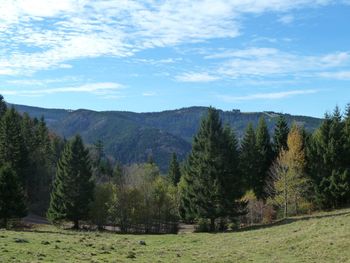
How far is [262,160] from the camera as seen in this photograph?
63844 mm

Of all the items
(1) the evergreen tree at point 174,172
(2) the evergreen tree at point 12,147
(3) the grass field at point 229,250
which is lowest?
(3) the grass field at point 229,250

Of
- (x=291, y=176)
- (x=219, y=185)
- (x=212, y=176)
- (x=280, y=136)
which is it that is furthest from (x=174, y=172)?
(x=219, y=185)

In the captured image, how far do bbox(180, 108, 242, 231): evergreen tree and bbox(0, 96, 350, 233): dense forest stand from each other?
117mm

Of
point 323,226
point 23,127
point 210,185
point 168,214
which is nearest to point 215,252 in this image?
point 323,226

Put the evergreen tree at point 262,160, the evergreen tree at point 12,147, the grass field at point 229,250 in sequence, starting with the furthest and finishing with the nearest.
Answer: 1. the evergreen tree at point 12,147
2. the evergreen tree at point 262,160
3. the grass field at point 229,250

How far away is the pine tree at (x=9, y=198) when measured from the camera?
49.3 metres

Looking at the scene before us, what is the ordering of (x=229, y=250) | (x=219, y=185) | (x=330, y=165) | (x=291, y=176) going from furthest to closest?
(x=330, y=165), (x=291, y=176), (x=219, y=185), (x=229, y=250)

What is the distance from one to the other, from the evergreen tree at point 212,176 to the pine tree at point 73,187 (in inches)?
576

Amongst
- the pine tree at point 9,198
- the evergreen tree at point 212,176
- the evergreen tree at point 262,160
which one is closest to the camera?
the pine tree at point 9,198

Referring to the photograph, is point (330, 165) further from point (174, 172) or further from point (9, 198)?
point (174, 172)

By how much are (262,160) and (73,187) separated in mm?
27753

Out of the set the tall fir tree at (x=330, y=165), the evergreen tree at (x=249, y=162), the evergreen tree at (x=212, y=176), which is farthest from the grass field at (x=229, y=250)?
the evergreen tree at (x=249, y=162)

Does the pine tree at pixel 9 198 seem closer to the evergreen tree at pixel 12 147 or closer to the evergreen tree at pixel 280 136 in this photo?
the evergreen tree at pixel 12 147

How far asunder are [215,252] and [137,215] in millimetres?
31967
